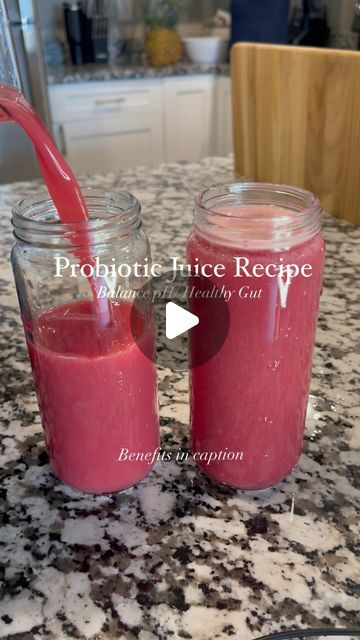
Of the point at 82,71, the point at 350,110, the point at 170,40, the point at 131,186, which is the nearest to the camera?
the point at 350,110

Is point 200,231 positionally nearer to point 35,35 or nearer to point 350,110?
point 350,110

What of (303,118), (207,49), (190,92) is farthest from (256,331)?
(207,49)

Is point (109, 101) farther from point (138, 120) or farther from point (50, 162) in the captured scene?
point (50, 162)

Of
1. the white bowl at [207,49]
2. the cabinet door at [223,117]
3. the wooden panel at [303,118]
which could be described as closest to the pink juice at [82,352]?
the wooden panel at [303,118]

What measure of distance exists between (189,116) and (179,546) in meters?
2.53

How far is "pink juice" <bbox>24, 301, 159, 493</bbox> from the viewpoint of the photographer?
42cm

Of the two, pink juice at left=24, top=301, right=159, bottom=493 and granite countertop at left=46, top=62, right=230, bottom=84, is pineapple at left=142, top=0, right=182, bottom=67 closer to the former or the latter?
granite countertop at left=46, top=62, right=230, bottom=84

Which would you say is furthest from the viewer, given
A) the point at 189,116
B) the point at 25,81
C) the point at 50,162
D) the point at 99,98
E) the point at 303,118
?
the point at 189,116

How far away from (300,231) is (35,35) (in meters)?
2.22

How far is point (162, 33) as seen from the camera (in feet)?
8.69

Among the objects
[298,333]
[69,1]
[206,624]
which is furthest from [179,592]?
[69,1]

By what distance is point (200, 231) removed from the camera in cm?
41

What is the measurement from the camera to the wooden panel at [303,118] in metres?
0.90

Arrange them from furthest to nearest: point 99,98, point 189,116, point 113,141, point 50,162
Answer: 1. point 189,116
2. point 113,141
3. point 99,98
4. point 50,162
